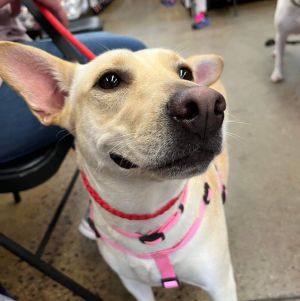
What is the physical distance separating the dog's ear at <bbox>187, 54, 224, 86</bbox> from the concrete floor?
0.93 ft

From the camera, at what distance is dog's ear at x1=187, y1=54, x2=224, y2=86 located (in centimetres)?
137

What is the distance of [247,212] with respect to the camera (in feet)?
6.77

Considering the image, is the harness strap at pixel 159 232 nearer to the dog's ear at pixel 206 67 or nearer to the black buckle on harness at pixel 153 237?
the black buckle on harness at pixel 153 237

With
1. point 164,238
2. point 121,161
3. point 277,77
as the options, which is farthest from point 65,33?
point 277,77

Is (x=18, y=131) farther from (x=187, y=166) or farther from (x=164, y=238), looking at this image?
(x=187, y=166)

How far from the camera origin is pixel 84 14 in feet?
18.6

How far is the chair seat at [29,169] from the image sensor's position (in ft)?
4.63

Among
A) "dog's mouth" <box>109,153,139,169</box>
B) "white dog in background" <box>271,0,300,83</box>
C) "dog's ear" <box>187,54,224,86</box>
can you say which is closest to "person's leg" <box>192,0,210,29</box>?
"white dog in background" <box>271,0,300,83</box>

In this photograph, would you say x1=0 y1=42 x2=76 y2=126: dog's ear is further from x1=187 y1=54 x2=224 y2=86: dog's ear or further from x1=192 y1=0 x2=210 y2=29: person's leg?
x1=192 y1=0 x2=210 y2=29: person's leg

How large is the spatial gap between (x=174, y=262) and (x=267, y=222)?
913mm

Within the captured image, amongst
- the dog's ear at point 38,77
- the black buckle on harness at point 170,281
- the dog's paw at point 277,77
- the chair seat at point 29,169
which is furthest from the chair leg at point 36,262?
the dog's paw at point 277,77

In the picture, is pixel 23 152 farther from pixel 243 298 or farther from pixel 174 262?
pixel 243 298

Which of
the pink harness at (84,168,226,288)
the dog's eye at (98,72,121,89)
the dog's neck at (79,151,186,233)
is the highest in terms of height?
the dog's eye at (98,72,121,89)

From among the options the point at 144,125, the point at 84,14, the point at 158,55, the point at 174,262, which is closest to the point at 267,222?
the point at 174,262
